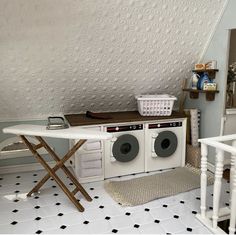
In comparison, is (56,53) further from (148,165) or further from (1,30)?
(148,165)

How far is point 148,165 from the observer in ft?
12.3

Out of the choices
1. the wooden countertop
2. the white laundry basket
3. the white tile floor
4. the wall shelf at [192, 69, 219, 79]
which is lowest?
the white tile floor

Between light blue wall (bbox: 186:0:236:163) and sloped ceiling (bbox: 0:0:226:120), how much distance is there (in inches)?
4.2

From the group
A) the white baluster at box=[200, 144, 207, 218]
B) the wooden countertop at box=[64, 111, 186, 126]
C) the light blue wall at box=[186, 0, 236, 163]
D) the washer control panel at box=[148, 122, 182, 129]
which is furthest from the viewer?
the washer control panel at box=[148, 122, 182, 129]

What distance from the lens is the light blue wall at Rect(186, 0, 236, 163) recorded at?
10.4ft

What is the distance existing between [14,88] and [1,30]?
809 mm

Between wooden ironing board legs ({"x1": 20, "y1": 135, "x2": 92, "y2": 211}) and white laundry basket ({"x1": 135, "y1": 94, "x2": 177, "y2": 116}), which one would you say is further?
white laundry basket ({"x1": 135, "y1": 94, "x2": 177, "y2": 116})

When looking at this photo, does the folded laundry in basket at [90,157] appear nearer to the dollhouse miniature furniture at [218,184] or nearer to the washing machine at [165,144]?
the washing machine at [165,144]

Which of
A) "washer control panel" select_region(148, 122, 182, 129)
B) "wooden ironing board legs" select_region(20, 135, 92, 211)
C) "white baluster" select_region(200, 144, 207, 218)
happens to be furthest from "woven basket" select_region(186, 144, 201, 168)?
"wooden ironing board legs" select_region(20, 135, 92, 211)

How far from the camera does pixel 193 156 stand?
385cm

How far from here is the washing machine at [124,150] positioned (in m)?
3.46

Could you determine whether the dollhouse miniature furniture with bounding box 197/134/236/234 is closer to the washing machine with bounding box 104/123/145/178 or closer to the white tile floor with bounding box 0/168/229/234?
the white tile floor with bounding box 0/168/229/234

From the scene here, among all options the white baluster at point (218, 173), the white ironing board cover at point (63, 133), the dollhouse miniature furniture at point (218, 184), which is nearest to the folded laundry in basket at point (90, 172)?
the white ironing board cover at point (63, 133)

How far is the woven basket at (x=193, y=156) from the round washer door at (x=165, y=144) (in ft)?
0.86
